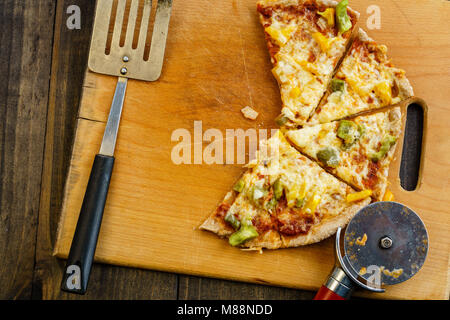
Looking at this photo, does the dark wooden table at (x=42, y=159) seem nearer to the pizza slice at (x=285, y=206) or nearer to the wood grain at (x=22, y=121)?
the wood grain at (x=22, y=121)

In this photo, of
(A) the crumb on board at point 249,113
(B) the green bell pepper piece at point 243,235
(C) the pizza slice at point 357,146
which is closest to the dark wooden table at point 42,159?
(B) the green bell pepper piece at point 243,235

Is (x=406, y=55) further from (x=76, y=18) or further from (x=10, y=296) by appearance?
(x=10, y=296)

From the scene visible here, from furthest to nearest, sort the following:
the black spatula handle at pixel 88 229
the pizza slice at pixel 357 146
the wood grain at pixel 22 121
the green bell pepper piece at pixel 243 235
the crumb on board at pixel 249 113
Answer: the wood grain at pixel 22 121
the crumb on board at pixel 249 113
the pizza slice at pixel 357 146
the green bell pepper piece at pixel 243 235
the black spatula handle at pixel 88 229

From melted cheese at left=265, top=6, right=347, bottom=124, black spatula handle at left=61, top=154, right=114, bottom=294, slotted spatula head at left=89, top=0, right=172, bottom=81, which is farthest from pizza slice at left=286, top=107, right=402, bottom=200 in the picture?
black spatula handle at left=61, top=154, right=114, bottom=294

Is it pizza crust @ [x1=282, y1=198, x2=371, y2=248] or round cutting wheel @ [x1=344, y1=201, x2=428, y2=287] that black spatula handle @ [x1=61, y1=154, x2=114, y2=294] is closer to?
pizza crust @ [x1=282, y1=198, x2=371, y2=248]

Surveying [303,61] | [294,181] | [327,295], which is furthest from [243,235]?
[303,61]

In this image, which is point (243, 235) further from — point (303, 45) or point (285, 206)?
point (303, 45)
